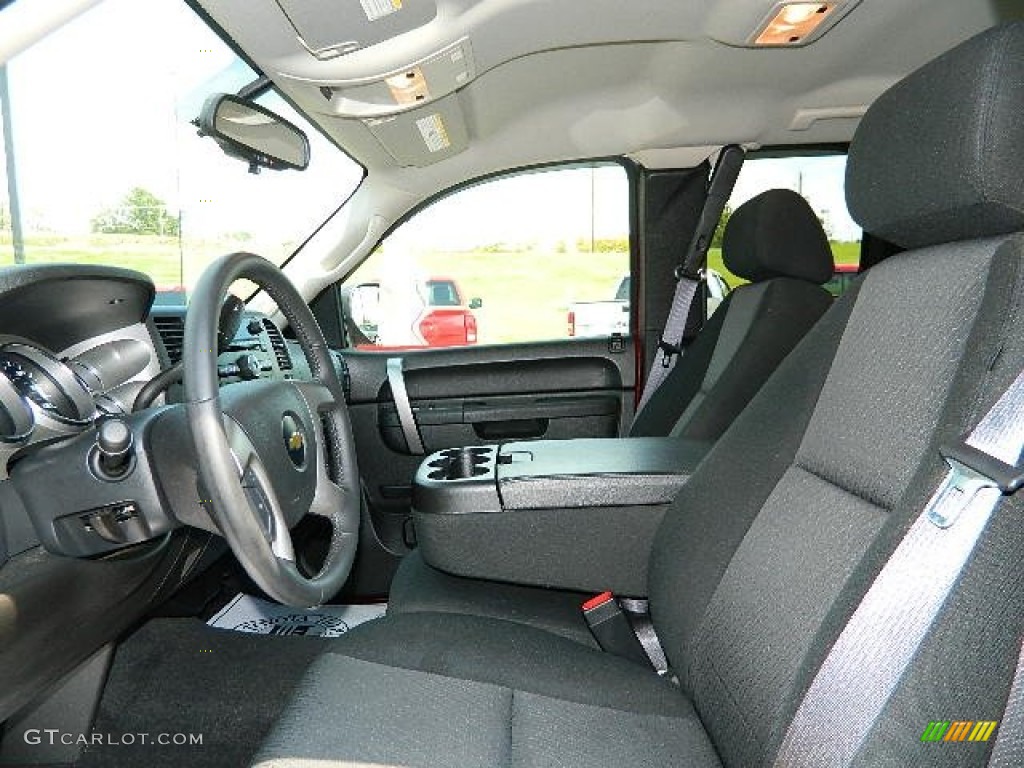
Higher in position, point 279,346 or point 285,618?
point 279,346

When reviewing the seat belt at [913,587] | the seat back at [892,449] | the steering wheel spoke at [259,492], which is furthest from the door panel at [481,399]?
the seat belt at [913,587]

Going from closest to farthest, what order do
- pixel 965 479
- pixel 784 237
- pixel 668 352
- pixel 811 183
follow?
1. pixel 965 479
2. pixel 784 237
3. pixel 668 352
4. pixel 811 183

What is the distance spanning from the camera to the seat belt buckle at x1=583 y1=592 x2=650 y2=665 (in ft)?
5.13

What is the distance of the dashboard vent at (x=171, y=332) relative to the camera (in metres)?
1.78

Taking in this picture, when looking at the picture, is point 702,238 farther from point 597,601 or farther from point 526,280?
point 597,601

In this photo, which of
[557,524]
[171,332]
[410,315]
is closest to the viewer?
[557,524]

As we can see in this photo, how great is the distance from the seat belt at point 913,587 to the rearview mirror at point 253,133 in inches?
63.6

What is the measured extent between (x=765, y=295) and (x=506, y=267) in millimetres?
1038

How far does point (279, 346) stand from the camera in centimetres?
229

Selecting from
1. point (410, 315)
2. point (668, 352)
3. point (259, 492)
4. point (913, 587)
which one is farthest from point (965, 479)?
point (410, 315)

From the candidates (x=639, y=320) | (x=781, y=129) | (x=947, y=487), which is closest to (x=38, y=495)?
(x=947, y=487)

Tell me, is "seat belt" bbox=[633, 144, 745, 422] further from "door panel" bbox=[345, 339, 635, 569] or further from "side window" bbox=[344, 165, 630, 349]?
"side window" bbox=[344, 165, 630, 349]

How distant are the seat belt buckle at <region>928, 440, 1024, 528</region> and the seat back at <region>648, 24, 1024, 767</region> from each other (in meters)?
0.02

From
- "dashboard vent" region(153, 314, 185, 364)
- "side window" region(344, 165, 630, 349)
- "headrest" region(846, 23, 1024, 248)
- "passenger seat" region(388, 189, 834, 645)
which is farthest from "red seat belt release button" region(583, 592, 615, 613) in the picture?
"side window" region(344, 165, 630, 349)
